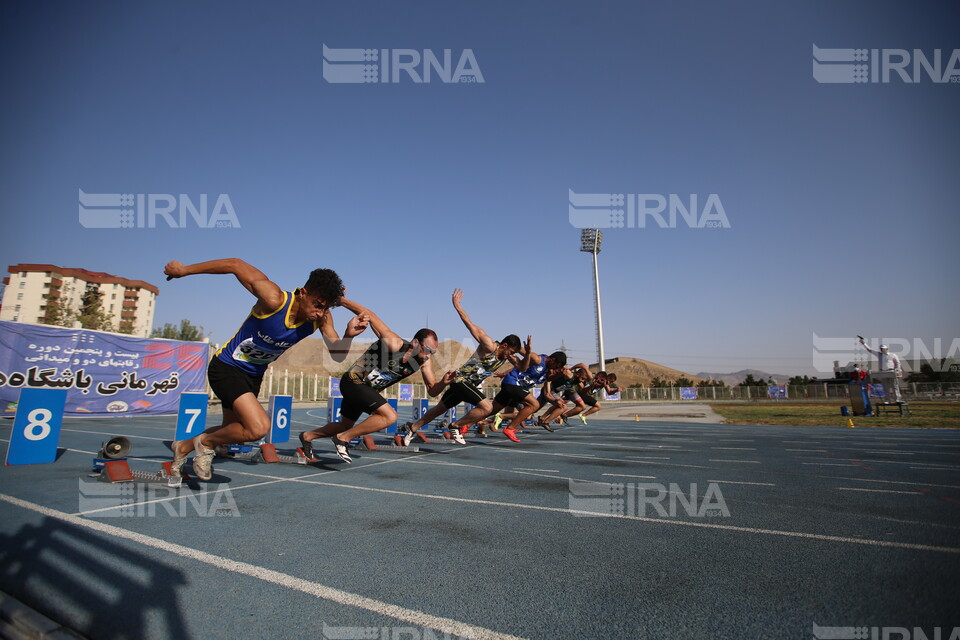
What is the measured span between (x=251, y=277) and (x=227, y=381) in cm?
122

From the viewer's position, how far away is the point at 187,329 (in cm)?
4559

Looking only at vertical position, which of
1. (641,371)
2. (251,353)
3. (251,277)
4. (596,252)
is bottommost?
(641,371)

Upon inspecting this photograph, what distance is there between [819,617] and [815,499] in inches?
131

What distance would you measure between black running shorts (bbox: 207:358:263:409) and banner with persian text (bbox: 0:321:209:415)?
1323cm

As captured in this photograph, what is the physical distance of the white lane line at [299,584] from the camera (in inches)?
84.7

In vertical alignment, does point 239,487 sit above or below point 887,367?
below

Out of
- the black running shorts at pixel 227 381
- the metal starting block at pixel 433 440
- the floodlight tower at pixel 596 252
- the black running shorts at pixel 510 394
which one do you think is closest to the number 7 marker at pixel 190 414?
the black running shorts at pixel 227 381

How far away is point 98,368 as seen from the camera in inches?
677

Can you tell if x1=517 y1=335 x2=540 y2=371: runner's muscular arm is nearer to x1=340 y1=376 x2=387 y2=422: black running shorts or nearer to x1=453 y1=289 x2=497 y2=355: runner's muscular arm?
x1=453 y1=289 x2=497 y2=355: runner's muscular arm

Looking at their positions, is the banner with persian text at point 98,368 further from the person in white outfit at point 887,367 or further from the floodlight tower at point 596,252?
the floodlight tower at point 596,252

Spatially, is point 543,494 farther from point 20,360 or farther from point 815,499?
point 20,360

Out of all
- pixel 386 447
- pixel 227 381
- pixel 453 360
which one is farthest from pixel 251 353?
pixel 453 360

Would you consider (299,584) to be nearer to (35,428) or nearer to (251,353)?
(251,353)

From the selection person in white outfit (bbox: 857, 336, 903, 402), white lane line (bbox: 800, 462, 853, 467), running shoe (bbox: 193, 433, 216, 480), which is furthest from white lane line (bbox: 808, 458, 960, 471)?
person in white outfit (bbox: 857, 336, 903, 402)
